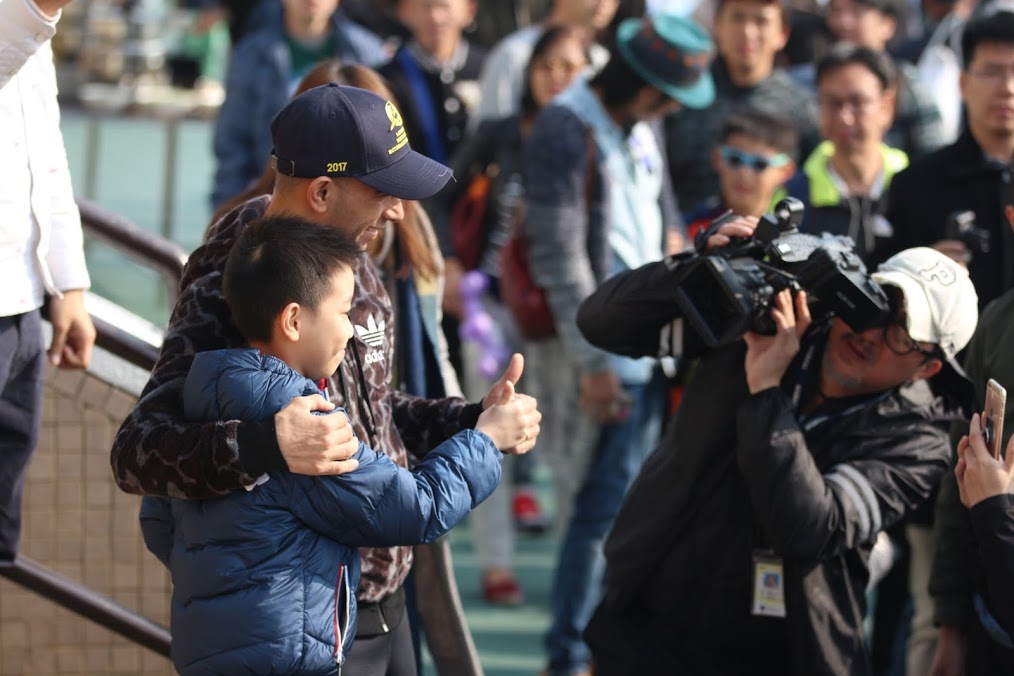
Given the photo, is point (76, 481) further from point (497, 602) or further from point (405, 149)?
point (497, 602)

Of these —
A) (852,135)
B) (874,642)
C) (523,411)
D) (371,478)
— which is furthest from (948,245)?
(371,478)

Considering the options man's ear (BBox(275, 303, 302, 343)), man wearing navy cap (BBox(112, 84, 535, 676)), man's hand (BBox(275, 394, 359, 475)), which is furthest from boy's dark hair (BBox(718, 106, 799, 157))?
man's hand (BBox(275, 394, 359, 475))

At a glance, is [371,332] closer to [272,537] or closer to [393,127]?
[393,127]

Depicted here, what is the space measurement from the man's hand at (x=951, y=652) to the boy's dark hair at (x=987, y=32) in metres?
1.83

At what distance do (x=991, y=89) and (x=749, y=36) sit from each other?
1.65 m

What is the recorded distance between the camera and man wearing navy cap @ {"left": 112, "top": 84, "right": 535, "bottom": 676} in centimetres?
248

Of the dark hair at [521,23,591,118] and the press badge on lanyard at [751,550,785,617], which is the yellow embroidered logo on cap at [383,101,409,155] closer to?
the press badge on lanyard at [751,550,785,617]

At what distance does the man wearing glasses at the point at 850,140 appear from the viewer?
197 inches

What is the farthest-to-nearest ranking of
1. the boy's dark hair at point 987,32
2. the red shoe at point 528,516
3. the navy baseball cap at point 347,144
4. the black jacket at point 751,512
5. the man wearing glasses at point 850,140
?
the red shoe at point 528,516
the man wearing glasses at point 850,140
the boy's dark hair at point 987,32
the black jacket at point 751,512
the navy baseball cap at point 347,144

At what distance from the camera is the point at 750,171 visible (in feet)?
16.7

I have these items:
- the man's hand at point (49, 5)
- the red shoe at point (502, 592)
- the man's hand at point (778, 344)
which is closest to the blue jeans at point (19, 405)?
the man's hand at point (49, 5)

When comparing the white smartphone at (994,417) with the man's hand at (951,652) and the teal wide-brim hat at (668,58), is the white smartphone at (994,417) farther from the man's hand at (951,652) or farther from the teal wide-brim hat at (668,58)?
the teal wide-brim hat at (668,58)

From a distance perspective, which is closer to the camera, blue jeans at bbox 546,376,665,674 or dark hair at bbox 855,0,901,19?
blue jeans at bbox 546,376,665,674

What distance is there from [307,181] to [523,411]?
1.82ft
